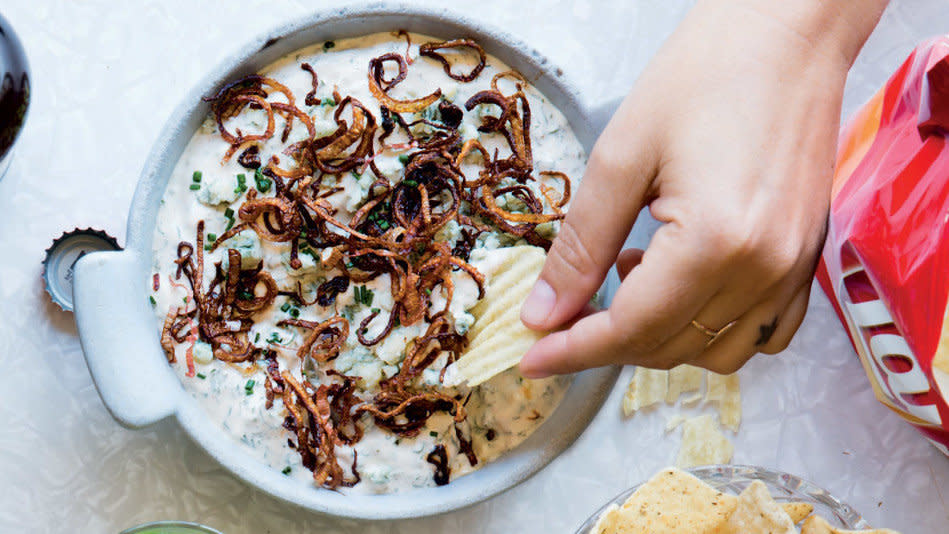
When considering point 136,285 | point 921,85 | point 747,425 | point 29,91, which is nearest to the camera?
point 921,85

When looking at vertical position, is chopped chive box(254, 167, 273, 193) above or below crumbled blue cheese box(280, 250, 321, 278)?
above

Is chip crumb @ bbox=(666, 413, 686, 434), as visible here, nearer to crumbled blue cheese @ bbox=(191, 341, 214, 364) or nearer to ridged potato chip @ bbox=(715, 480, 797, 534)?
ridged potato chip @ bbox=(715, 480, 797, 534)

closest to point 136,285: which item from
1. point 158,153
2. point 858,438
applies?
point 158,153

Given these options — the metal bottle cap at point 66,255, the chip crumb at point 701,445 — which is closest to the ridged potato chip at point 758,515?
the chip crumb at point 701,445

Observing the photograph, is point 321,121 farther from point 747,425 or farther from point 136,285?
point 747,425

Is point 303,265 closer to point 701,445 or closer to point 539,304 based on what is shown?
point 539,304

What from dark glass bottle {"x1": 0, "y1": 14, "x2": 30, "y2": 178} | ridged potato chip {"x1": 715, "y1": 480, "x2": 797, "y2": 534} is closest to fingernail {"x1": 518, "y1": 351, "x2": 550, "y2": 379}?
ridged potato chip {"x1": 715, "y1": 480, "x2": 797, "y2": 534}

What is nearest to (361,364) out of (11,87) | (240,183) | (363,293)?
(363,293)
